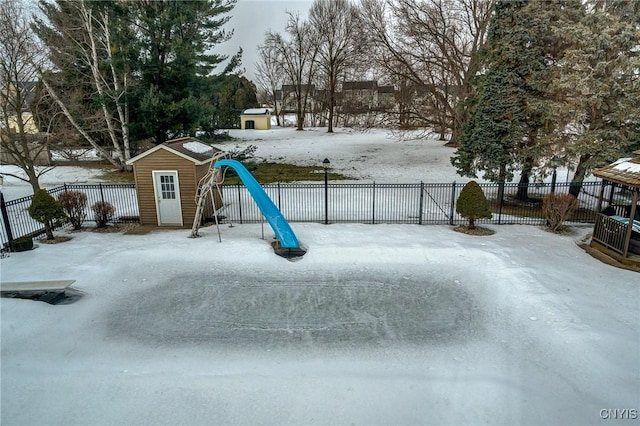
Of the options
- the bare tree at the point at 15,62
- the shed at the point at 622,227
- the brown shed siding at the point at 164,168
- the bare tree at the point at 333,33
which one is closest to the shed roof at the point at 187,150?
the brown shed siding at the point at 164,168

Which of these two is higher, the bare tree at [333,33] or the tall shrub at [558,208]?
the bare tree at [333,33]

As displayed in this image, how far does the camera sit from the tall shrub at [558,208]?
12.8m

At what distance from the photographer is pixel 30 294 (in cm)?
857

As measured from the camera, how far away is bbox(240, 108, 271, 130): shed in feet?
160

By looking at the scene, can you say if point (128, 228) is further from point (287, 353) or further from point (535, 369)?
point (535, 369)

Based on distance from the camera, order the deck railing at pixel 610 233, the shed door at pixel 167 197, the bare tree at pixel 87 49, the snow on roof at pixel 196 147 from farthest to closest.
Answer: the bare tree at pixel 87 49 < the snow on roof at pixel 196 147 < the shed door at pixel 167 197 < the deck railing at pixel 610 233

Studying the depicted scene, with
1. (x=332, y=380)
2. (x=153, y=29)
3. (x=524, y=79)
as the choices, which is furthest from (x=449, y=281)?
(x=153, y=29)

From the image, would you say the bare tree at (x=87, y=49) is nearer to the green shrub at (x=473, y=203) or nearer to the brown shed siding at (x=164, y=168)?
the brown shed siding at (x=164, y=168)

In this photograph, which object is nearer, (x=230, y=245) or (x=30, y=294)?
(x=30, y=294)

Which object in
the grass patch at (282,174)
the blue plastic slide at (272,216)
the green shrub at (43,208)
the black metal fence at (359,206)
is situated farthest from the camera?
the grass patch at (282,174)

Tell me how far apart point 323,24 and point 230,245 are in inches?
1550

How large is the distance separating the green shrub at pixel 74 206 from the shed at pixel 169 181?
1953mm

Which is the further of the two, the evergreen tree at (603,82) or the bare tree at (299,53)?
the bare tree at (299,53)

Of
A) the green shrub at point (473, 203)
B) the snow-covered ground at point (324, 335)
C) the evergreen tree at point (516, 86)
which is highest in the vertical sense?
the evergreen tree at point (516, 86)
